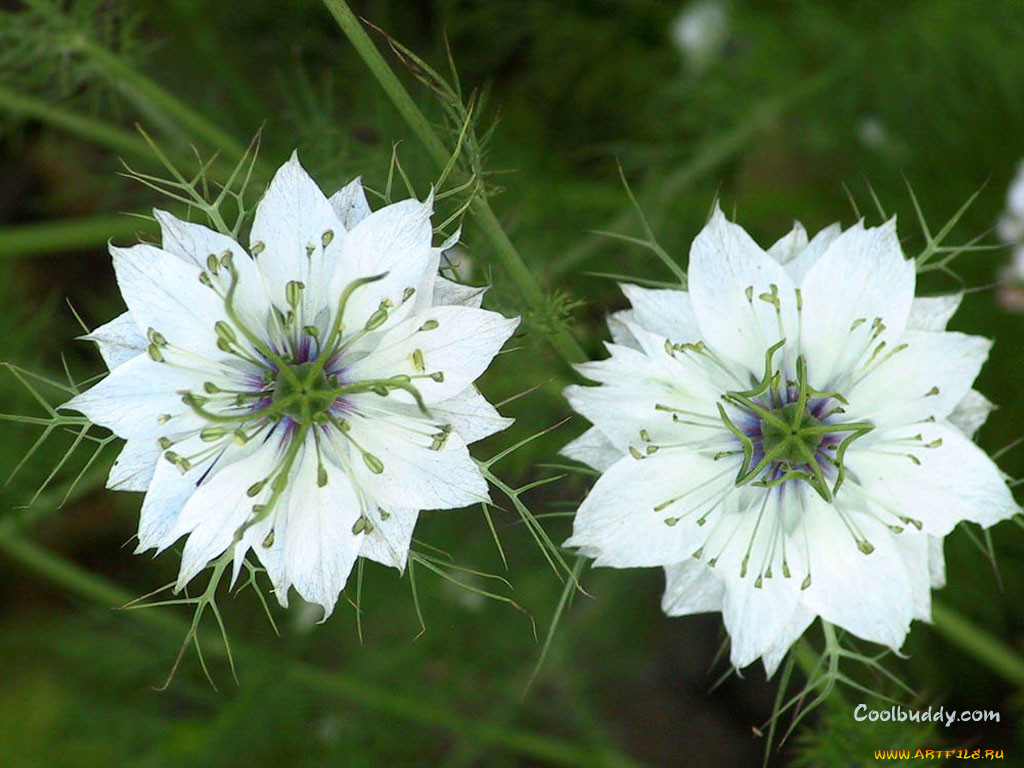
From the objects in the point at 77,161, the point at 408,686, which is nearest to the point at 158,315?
the point at 408,686

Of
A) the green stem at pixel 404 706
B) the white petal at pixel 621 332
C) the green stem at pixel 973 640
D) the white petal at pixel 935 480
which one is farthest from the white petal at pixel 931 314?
the green stem at pixel 404 706

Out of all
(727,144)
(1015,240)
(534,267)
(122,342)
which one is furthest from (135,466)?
(1015,240)

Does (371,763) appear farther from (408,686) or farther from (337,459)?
(337,459)

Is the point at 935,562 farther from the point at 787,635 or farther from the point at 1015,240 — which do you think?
the point at 1015,240

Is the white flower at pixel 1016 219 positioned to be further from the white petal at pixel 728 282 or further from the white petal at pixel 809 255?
the white petal at pixel 728 282

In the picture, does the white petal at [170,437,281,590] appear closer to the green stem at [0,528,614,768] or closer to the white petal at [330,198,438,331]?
the white petal at [330,198,438,331]

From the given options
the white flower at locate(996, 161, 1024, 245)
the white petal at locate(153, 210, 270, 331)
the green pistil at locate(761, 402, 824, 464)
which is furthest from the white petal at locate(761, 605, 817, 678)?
the white flower at locate(996, 161, 1024, 245)
